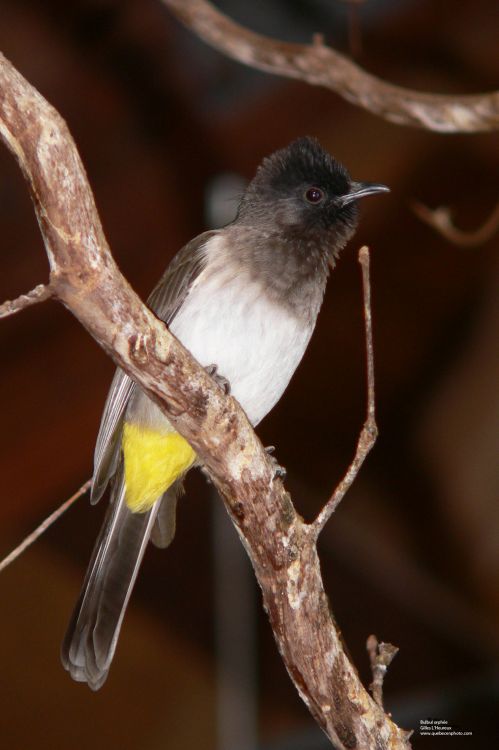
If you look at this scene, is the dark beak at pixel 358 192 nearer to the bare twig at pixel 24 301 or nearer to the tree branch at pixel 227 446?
the tree branch at pixel 227 446

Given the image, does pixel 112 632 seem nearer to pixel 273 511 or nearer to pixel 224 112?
pixel 273 511

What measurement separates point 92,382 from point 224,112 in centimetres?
120

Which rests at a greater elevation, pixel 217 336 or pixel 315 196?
pixel 315 196

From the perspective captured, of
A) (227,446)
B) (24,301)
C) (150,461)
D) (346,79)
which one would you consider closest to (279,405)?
(346,79)

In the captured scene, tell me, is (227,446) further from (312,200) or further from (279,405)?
(279,405)

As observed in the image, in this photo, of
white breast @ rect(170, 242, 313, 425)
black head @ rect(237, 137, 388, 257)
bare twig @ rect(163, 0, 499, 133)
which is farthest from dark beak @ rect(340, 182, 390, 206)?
white breast @ rect(170, 242, 313, 425)

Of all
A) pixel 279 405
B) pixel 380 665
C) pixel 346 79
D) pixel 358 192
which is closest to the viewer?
pixel 380 665

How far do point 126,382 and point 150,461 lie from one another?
18 cm

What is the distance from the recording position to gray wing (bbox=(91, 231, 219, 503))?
2.04 meters

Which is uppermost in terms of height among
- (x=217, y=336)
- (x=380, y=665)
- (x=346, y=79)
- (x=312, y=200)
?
(x=346, y=79)

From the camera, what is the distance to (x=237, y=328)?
2014 millimetres

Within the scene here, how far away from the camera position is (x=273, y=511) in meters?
1.58

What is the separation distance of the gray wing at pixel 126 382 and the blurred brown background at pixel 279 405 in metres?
1.33

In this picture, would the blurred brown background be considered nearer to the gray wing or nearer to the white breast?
the gray wing
